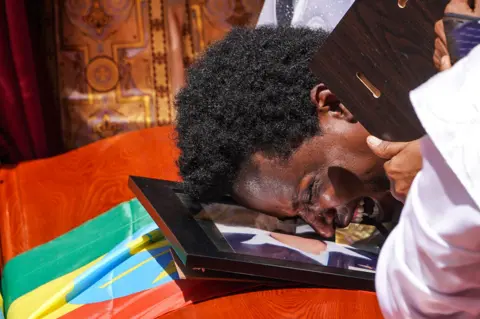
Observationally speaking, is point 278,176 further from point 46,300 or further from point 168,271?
point 46,300

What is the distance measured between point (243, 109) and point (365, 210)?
0.25m

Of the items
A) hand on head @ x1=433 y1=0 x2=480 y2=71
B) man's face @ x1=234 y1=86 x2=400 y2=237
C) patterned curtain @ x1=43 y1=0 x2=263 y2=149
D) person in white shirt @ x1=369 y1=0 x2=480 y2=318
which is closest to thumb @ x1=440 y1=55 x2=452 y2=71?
hand on head @ x1=433 y1=0 x2=480 y2=71

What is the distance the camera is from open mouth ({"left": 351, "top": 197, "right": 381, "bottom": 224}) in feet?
3.05

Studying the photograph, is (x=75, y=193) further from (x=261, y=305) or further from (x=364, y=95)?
(x=364, y=95)

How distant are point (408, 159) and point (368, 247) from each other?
0.38 m

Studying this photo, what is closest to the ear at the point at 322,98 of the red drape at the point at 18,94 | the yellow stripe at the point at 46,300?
the yellow stripe at the point at 46,300

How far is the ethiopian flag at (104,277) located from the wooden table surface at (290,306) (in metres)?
0.02

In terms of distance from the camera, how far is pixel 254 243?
890 millimetres

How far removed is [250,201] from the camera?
940 millimetres

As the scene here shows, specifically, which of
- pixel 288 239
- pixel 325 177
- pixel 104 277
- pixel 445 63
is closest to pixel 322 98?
pixel 325 177

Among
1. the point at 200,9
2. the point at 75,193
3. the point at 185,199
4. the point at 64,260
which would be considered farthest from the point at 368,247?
the point at 200,9

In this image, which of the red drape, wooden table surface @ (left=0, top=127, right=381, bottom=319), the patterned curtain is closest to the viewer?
wooden table surface @ (left=0, top=127, right=381, bottom=319)

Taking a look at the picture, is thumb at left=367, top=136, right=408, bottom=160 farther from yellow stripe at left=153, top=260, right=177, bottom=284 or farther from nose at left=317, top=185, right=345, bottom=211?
yellow stripe at left=153, top=260, right=177, bottom=284

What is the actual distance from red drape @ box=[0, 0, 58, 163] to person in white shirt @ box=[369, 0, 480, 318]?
1.27 m
